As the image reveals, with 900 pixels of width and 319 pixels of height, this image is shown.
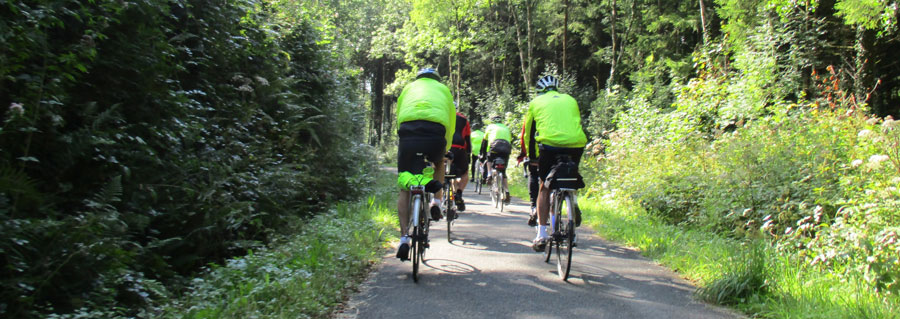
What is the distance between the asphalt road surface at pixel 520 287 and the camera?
13.3 feet

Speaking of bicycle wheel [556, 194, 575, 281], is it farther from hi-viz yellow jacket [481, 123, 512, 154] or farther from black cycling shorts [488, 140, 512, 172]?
hi-viz yellow jacket [481, 123, 512, 154]

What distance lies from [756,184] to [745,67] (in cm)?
576

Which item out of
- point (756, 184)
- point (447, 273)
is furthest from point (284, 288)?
point (756, 184)

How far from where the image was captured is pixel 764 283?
4184mm

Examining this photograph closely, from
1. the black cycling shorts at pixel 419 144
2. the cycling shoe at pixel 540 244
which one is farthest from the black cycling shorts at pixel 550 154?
the black cycling shorts at pixel 419 144

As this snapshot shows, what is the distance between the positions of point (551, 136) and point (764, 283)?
225 centimetres

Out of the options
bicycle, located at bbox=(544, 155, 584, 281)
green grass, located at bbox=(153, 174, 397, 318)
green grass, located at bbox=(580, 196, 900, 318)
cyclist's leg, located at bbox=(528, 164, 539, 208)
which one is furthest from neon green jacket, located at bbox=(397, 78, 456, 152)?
green grass, located at bbox=(580, 196, 900, 318)

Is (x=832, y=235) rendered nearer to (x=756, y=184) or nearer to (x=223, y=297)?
(x=756, y=184)

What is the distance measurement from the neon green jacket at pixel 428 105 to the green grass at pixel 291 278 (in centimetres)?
149

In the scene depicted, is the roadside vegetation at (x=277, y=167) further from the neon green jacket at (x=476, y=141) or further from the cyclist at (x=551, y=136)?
the neon green jacket at (x=476, y=141)

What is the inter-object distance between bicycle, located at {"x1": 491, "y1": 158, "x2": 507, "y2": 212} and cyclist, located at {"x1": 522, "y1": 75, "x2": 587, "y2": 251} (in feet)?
16.2

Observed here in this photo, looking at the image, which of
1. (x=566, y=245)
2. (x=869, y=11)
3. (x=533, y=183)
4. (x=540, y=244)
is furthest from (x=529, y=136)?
(x=869, y=11)

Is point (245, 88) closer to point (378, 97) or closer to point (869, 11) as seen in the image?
point (869, 11)

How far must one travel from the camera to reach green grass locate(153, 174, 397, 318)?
144 inches
